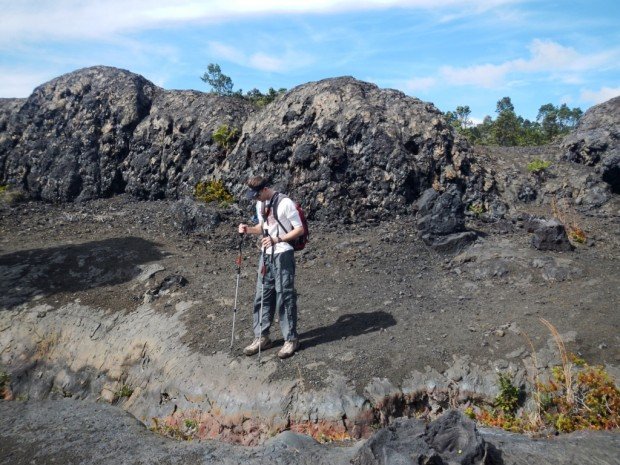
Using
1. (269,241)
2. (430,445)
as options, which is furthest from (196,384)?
(430,445)

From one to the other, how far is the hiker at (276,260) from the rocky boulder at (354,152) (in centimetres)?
627

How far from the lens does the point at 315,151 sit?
14.5 m

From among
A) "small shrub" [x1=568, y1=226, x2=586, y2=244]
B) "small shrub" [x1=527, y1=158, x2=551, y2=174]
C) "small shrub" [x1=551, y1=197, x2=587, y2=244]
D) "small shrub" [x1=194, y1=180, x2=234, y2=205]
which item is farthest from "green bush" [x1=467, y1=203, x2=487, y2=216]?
"small shrub" [x1=194, y1=180, x2=234, y2=205]

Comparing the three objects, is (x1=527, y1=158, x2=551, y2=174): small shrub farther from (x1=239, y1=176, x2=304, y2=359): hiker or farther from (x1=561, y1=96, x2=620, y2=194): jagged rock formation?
(x1=239, y1=176, x2=304, y2=359): hiker

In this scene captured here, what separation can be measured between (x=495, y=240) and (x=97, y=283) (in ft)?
28.6

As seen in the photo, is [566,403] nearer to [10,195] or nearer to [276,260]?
[276,260]

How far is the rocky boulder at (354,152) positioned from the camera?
1384 centimetres

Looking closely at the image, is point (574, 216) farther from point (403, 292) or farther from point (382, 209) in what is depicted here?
point (403, 292)

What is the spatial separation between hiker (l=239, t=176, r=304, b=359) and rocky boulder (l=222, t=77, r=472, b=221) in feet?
20.6

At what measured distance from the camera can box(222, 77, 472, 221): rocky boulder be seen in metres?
13.8

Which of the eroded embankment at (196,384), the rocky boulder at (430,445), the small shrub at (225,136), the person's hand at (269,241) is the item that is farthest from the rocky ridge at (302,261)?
the person's hand at (269,241)

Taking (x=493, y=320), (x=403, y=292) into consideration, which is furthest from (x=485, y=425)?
(x=403, y=292)

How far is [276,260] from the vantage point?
727cm

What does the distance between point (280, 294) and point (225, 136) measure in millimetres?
10400
